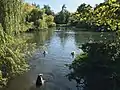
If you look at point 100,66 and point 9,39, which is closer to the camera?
point 100,66

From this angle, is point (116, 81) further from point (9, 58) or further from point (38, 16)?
point (38, 16)

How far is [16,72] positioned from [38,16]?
178 ft

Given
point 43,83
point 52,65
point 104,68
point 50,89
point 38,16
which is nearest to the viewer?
point 104,68

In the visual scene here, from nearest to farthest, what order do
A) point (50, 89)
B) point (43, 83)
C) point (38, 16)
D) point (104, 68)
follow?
point (104, 68) < point (50, 89) < point (43, 83) < point (38, 16)

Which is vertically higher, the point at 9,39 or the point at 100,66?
the point at 9,39

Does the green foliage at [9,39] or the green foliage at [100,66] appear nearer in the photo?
the green foliage at [100,66]

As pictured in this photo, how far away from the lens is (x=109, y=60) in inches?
477

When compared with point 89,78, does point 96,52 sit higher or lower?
higher

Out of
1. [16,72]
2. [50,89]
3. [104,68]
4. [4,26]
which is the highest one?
[4,26]

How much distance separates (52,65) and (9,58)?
8.14m

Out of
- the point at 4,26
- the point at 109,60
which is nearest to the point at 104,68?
the point at 109,60

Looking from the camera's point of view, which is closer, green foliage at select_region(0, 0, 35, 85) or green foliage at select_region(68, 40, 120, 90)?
green foliage at select_region(68, 40, 120, 90)

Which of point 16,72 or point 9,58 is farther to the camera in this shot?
point 16,72

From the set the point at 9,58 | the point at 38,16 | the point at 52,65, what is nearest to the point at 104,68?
the point at 9,58
